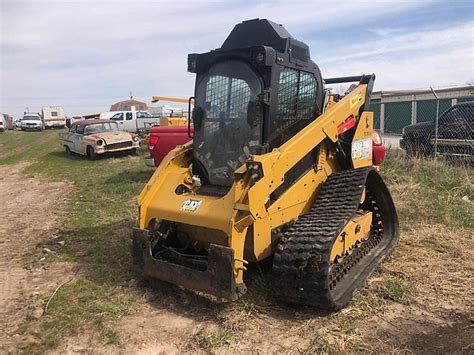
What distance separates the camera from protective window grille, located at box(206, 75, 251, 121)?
434 cm

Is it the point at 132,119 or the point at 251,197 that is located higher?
the point at 132,119

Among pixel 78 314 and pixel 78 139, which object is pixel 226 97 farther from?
pixel 78 139

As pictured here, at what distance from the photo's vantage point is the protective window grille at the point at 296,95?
14.3 ft

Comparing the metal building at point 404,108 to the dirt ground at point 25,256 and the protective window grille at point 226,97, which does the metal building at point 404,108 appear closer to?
the dirt ground at point 25,256

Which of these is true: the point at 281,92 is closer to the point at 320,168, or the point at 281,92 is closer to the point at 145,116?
the point at 320,168

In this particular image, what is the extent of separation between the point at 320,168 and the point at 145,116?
A: 2605 centimetres

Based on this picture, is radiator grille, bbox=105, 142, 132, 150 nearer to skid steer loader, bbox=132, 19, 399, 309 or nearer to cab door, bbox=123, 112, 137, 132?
cab door, bbox=123, 112, 137, 132

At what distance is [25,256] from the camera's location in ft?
19.3

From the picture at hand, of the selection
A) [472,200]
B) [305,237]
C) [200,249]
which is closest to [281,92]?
[305,237]

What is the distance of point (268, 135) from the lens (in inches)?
167

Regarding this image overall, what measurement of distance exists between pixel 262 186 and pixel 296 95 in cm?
118

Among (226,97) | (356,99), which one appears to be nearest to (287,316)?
(226,97)

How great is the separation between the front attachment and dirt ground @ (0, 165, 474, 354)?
0.26 metres

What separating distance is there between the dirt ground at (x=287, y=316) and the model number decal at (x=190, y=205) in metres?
0.83
